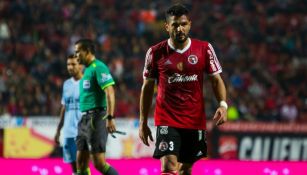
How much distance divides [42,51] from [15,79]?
205 centimetres

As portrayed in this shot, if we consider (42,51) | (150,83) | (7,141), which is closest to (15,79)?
(42,51)

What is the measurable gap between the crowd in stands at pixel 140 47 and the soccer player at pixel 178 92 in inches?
398

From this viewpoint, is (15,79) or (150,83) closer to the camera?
(150,83)

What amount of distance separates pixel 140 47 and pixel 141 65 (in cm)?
100

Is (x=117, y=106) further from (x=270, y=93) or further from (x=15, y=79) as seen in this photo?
(x=270, y=93)

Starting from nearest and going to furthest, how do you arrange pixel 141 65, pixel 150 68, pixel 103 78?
pixel 150 68
pixel 103 78
pixel 141 65

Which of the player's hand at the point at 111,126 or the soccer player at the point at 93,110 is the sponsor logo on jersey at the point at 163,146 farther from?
the soccer player at the point at 93,110

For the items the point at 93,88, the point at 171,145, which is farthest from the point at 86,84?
the point at 171,145

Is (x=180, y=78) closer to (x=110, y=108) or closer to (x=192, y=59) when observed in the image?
(x=192, y=59)

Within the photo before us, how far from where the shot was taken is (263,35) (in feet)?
75.4

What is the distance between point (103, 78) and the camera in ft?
31.0

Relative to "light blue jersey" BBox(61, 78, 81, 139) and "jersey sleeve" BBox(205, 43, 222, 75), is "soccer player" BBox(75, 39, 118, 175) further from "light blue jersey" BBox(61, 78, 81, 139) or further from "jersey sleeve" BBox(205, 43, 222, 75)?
"jersey sleeve" BBox(205, 43, 222, 75)

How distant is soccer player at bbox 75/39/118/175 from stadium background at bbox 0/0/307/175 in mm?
5523

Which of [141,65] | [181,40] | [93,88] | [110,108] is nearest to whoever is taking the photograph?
[181,40]
